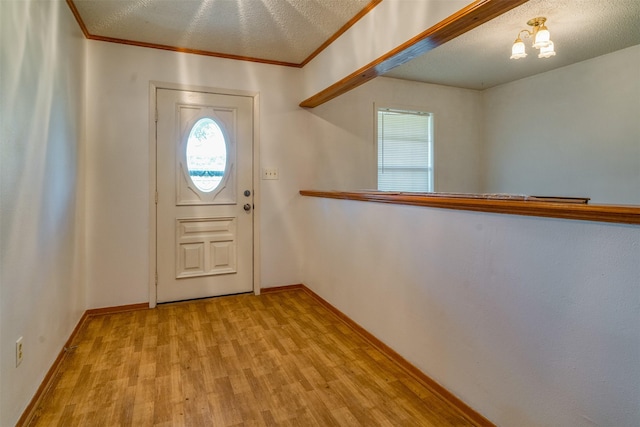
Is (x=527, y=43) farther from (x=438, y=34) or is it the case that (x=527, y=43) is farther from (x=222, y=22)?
(x=222, y=22)

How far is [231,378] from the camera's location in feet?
6.26

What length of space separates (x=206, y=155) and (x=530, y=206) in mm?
2701

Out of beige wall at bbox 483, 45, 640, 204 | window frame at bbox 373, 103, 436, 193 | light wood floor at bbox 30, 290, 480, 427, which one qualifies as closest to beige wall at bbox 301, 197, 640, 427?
light wood floor at bbox 30, 290, 480, 427

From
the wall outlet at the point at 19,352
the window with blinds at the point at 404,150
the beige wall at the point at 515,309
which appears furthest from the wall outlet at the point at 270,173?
the wall outlet at the point at 19,352

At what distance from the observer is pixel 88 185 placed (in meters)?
2.75

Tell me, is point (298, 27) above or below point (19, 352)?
above

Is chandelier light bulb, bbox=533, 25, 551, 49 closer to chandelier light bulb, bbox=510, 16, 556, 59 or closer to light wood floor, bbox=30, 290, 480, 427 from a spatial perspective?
chandelier light bulb, bbox=510, 16, 556, 59

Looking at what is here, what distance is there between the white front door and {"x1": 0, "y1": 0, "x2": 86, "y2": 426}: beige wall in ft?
2.22

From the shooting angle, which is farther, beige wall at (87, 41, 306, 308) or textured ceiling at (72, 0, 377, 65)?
beige wall at (87, 41, 306, 308)

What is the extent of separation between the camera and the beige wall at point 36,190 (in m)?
1.38

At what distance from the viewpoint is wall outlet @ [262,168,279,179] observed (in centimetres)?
335

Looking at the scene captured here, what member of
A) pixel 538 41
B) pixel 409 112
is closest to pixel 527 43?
pixel 538 41

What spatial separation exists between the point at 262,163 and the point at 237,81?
81 cm

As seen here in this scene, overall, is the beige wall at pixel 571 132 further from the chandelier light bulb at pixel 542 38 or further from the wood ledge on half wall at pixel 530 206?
the wood ledge on half wall at pixel 530 206
